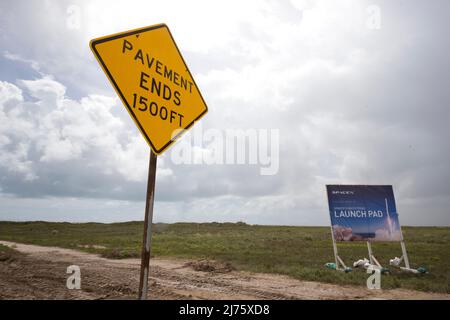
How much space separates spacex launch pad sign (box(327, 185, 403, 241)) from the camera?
11617mm

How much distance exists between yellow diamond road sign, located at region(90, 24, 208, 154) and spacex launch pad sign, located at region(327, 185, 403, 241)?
33.1 ft

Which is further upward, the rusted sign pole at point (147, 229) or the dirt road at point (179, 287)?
the rusted sign pole at point (147, 229)

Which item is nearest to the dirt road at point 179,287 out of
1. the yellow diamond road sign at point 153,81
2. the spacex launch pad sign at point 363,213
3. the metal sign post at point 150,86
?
the spacex launch pad sign at point 363,213

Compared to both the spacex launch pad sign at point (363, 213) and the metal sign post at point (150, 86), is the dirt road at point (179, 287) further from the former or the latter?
the metal sign post at point (150, 86)

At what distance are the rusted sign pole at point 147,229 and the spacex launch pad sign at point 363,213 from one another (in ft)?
34.1

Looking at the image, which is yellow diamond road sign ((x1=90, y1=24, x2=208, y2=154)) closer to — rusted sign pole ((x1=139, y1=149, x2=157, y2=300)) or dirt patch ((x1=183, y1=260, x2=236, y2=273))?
rusted sign pole ((x1=139, y1=149, x2=157, y2=300))

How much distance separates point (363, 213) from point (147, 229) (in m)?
11.3

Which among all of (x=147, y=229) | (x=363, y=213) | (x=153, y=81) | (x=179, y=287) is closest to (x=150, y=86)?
(x=153, y=81)

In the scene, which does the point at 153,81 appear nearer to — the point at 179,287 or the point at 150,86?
the point at 150,86

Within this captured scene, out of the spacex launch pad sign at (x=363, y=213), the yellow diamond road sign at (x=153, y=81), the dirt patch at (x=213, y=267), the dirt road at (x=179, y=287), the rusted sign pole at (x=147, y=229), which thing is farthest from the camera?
the spacex launch pad sign at (x=363, y=213)

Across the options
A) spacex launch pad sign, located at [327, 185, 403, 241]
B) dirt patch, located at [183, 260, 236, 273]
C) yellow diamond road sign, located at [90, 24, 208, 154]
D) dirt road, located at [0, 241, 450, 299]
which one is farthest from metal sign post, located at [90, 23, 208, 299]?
spacex launch pad sign, located at [327, 185, 403, 241]

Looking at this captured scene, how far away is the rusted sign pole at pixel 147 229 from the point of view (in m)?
2.93
